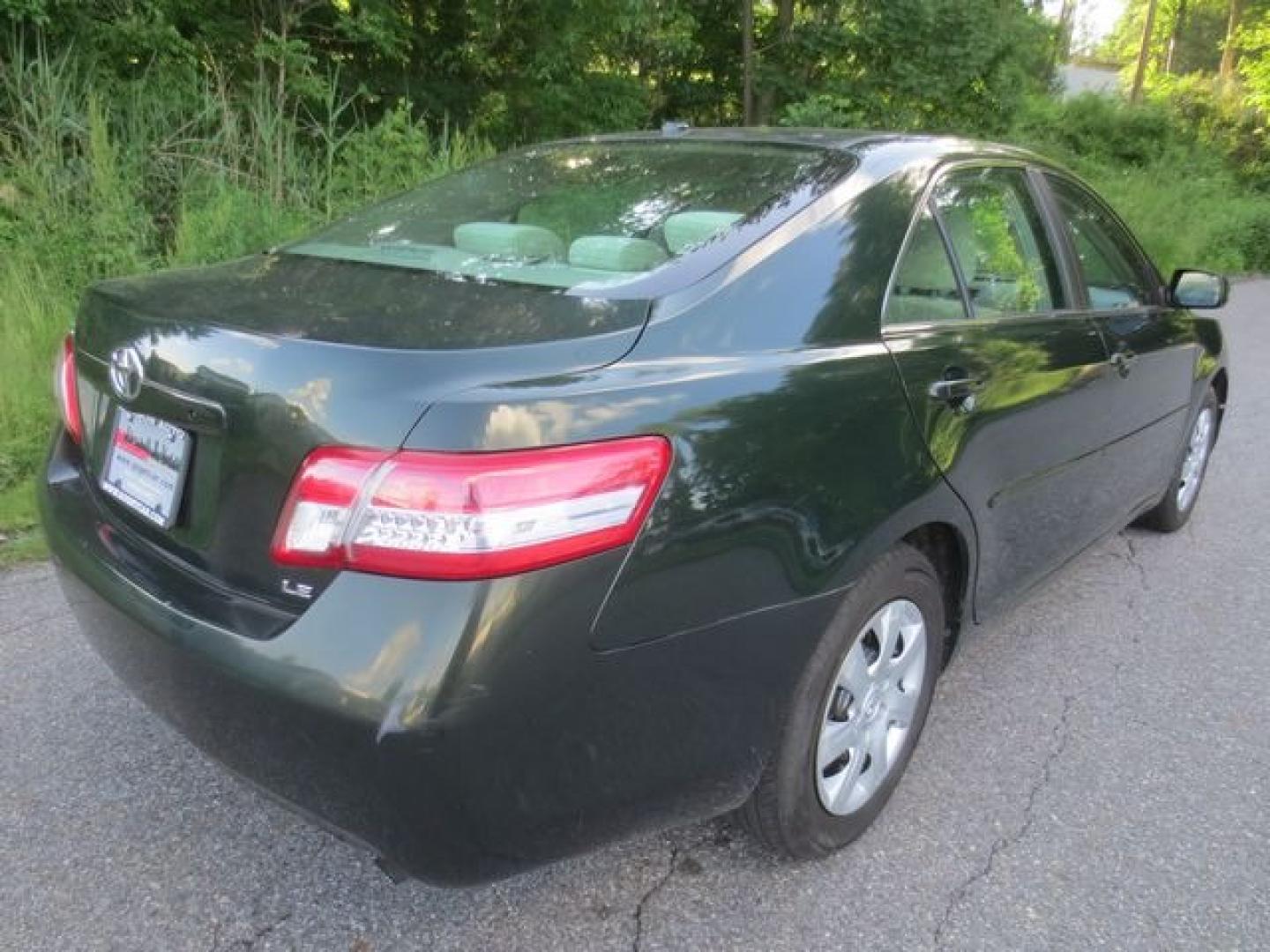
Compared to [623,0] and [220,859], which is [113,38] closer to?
[623,0]

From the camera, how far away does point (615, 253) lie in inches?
90.0

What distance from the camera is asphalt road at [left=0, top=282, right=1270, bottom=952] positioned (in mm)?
2072

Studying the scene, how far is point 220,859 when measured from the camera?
7.30 feet

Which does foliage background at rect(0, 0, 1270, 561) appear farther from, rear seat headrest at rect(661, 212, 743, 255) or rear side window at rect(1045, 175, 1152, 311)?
rear side window at rect(1045, 175, 1152, 311)

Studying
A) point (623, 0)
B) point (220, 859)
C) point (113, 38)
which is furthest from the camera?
point (623, 0)

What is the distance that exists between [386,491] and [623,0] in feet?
36.0

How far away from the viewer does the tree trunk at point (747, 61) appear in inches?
592

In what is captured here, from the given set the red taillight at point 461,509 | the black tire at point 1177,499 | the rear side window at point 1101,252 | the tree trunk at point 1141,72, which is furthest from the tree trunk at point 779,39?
the red taillight at point 461,509

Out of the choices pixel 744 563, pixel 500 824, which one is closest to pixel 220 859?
pixel 500 824

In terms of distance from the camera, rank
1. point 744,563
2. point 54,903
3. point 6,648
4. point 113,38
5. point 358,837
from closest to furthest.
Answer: point 358,837 → point 744,563 → point 54,903 → point 6,648 → point 113,38

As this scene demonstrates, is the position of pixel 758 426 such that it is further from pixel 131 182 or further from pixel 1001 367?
pixel 131 182

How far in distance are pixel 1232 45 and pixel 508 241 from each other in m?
36.0

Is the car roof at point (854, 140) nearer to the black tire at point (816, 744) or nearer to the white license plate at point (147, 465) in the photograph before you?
the black tire at point (816, 744)

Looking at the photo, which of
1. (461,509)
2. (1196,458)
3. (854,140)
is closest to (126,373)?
(461,509)
